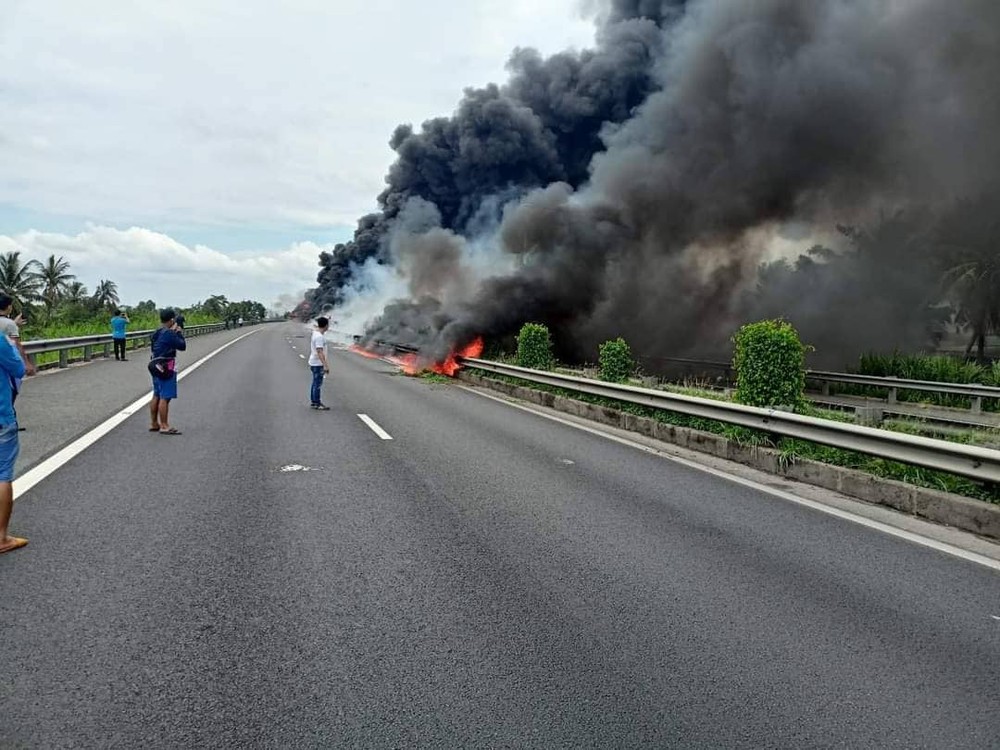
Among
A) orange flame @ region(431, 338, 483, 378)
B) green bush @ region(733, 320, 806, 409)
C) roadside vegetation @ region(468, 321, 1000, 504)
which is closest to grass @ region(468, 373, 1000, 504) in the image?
roadside vegetation @ region(468, 321, 1000, 504)

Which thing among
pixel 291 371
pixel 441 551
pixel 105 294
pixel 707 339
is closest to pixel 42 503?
pixel 441 551

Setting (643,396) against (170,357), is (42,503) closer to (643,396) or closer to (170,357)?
(170,357)

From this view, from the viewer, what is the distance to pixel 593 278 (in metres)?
24.6

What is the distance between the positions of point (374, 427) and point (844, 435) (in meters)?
6.00

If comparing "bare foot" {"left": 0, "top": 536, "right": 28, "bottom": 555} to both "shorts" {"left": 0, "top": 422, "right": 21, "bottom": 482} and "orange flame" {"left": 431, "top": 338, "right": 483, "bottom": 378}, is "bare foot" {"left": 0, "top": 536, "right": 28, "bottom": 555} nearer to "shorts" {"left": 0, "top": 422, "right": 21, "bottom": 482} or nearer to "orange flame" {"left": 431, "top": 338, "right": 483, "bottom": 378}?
"shorts" {"left": 0, "top": 422, "right": 21, "bottom": 482}

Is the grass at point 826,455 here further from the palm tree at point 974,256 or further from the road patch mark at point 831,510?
the palm tree at point 974,256

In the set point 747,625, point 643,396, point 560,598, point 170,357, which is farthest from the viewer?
point 643,396

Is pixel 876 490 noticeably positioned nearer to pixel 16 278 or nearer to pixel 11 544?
pixel 11 544

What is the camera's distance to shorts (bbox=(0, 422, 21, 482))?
4227mm

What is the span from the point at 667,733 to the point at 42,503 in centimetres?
497

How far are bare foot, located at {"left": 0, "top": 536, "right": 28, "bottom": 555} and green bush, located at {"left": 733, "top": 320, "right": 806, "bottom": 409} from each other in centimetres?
763

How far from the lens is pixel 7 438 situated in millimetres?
4277

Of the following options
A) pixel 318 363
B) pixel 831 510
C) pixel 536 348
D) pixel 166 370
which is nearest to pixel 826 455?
pixel 831 510

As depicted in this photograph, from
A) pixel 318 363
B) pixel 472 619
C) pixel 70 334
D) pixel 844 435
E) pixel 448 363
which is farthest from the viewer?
pixel 70 334
